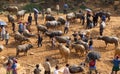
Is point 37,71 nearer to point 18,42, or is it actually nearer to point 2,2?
point 18,42

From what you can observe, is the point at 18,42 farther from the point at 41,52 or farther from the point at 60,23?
the point at 60,23

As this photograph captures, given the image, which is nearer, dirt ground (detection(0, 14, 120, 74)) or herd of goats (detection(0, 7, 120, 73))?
dirt ground (detection(0, 14, 120, 74))

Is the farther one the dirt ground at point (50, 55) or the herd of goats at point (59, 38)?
the herd of goats at point (59, 38)

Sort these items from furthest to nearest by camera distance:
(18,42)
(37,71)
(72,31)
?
(72,31), (18,42), (37,71)

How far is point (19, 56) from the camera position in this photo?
75.9ft

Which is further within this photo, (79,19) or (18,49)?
(79,19)

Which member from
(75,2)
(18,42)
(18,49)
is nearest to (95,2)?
(75,2)

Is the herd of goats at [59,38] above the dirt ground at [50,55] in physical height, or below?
above

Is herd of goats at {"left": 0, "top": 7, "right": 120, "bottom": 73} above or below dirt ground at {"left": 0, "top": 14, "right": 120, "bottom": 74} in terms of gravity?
above

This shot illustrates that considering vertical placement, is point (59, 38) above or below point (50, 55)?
above

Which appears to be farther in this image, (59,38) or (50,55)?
(59,38)

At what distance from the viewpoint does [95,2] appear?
39.3 metres

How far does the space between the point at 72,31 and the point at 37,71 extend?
10.1m

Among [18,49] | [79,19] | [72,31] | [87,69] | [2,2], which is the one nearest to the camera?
[87,69]
